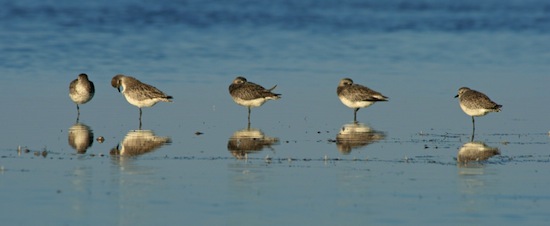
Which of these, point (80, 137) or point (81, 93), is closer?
point (80, 137)

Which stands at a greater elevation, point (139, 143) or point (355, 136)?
point (355, 136)

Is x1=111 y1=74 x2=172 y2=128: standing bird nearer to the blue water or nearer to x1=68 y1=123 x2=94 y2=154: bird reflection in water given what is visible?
the blue water

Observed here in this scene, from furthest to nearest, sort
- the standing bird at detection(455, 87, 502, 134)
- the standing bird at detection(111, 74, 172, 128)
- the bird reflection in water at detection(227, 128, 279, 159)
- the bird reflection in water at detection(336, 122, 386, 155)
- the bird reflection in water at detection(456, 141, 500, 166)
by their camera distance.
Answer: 1. the standing bird at detection(111, 74, 172, 128)
2. the standing bird at detection(455, 87, 502, 134)
3. the bird reflection in water at detection(336, 122, 386, 155)
4. the bird reflection in water at detection(227, 128, 279, 159)
5. the bird reflection in water at detection(456, 141, 500, 166)

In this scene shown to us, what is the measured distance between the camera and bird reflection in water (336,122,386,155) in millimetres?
19392

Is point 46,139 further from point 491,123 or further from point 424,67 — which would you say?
point 424,67

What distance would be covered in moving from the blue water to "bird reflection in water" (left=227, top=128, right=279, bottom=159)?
88mm

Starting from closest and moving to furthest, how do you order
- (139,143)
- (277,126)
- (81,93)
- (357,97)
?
(139,143) < (277,126) < (357,97) < (81,93)

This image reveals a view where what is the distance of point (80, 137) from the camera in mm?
20109

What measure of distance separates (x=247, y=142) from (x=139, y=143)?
5.89 feet

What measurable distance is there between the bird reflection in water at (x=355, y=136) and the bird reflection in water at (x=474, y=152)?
166 cm

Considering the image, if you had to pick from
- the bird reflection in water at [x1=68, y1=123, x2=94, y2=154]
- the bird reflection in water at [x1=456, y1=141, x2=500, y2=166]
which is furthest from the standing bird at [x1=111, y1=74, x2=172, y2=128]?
the bird reflection in water at [x1=456, y1=141, x2=500, y2=166]

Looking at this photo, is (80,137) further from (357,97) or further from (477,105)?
(477,105)

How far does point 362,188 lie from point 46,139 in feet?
22.3

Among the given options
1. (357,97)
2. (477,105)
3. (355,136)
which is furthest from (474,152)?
(357,97)
